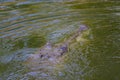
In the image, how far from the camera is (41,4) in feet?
35.1

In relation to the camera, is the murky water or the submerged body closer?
the murky water

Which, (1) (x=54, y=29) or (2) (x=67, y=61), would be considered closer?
(2) (x=67, y=61)

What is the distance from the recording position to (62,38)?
6.90 meters

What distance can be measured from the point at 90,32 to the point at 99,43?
88cm

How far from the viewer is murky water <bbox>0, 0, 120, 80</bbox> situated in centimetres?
497

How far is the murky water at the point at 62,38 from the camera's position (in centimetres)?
497

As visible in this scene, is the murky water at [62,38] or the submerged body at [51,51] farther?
the submerged body at [51,51]

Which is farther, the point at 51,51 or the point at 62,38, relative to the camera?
the point at 62,38

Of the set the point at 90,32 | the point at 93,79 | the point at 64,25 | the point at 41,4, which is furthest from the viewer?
the point at 41,4

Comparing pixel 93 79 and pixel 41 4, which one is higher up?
pixel 41 4

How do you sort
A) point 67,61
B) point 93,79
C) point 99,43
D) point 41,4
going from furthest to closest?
1. point 41,4
2. point 99,43
3. point 67,61
4. point 93,79

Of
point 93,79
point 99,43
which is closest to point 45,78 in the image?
point 93,79

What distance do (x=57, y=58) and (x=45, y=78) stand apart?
2.90 feet

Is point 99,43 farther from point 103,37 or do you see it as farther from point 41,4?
point 41,4
